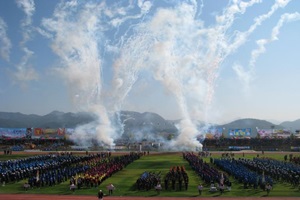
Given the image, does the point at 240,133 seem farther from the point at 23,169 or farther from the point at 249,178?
the point at 23,169

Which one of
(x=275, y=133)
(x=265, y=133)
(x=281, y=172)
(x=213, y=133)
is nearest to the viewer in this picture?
(x=281, y=172)

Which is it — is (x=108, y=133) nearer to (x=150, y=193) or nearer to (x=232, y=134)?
(x=232, y=134)

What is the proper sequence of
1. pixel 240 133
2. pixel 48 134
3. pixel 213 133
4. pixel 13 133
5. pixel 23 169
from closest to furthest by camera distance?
1. pixel 23 169
2. pixel 240 133
3. pixel 13 133
4. pixel 213 133
5. pixel 48 134

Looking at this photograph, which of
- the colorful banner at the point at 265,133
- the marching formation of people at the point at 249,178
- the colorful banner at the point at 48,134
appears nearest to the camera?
the marching formation of people at the point at 249,178

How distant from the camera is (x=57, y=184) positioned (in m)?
31.5

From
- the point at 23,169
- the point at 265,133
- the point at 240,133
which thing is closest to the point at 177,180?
the point at 23,169

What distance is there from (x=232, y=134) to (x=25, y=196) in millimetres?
81211

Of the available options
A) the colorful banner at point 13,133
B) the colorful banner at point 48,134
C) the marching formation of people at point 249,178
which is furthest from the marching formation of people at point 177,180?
the colorful banner at point 48,134

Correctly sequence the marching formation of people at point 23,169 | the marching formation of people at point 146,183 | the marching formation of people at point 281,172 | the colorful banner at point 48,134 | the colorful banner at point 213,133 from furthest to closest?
the colorful banner at point 48,134 → the colorful banner at point 213,133 → the marching formation of people at point 23,169 → the marching formation of people at point 281,172 → the marching formation of people at point 146,183

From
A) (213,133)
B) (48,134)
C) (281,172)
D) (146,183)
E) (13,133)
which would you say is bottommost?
→ (146,183)

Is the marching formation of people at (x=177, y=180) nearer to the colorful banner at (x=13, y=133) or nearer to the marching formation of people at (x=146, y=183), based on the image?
the marching formation of people at (x=146, y=183)

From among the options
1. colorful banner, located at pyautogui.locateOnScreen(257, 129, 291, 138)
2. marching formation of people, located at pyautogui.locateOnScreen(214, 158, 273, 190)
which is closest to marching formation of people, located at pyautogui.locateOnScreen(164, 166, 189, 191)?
marching formation of people, located at pyautogui.locateOnScreen(214, 158, 273, 190)

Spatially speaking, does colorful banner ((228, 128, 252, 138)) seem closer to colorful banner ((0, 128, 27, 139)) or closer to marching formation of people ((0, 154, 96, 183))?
colorful banner ((0, 128, 27, 139))

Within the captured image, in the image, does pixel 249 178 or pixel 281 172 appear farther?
pixel 281 172
